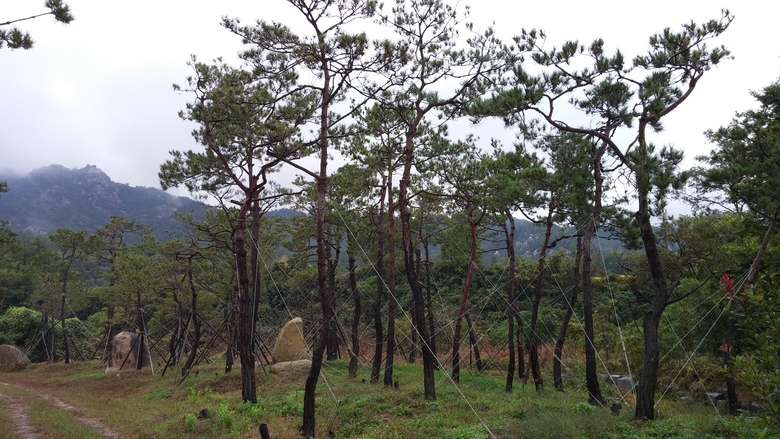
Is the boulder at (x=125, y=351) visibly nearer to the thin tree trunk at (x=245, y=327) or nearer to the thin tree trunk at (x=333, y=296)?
the thin tree trunk at (x=333, y=296)

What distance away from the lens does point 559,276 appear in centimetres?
2611

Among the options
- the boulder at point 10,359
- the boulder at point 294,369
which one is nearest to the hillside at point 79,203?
the boulder at point 10,359

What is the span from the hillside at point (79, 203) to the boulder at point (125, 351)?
203 feet

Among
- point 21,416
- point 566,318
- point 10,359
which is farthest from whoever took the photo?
point 10,359

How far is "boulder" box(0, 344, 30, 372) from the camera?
23.2 metres

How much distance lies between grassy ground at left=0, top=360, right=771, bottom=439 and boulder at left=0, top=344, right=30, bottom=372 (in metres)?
8.68

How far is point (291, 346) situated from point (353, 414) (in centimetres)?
995

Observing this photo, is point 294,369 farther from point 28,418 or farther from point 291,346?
point 28,418

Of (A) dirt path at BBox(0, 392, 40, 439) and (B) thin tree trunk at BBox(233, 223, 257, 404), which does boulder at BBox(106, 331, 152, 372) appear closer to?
(A) dirt path at BBox(0, 392, 40, 439)

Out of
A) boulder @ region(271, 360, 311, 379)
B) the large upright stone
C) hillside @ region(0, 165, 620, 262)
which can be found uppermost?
hillside @ region(0, 165, 620, 262)

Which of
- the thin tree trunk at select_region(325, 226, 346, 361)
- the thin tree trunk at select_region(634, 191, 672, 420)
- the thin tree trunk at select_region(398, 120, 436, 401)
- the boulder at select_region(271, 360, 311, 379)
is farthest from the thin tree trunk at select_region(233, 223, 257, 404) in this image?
the thin tree trunk at select_region(634, 191, 672, 420)

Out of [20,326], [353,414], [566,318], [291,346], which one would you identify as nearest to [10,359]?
[20,326]

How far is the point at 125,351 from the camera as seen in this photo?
21406 mm

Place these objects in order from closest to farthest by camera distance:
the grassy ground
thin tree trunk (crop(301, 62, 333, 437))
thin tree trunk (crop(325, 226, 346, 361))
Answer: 1. the grassy ground
2. thin tree trunk (crop(301, 62, 333, 437))
3. thin tree trunk (crop(325, 226, 346, 361))
